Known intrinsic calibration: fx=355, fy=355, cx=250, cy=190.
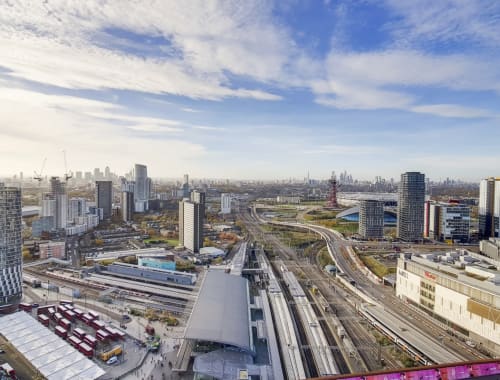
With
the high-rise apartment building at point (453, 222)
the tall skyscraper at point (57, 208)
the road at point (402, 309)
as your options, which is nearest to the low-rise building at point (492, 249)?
the high-rise apartment building at point (453, 222)

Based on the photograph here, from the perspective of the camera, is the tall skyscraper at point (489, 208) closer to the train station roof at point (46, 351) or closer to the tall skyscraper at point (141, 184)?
the train station roof at point (46, 351)

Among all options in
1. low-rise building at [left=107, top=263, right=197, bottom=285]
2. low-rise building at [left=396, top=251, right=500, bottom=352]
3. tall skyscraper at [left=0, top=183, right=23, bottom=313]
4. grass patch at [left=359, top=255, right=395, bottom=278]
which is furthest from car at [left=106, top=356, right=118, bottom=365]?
grass patch at [left=359, top=255, right=395, bottom=278]

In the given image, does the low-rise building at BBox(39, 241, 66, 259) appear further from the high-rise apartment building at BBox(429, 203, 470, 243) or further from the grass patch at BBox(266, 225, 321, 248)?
the high-rise apartment building at BBox(429, 203, 470, 243)

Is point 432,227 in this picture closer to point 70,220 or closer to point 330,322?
point 330,322

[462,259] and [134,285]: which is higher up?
[462,259]

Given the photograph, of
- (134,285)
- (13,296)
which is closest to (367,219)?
(134,285)

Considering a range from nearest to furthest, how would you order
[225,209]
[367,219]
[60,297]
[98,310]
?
[98,310], [60,297], [367,219], [225,209]
